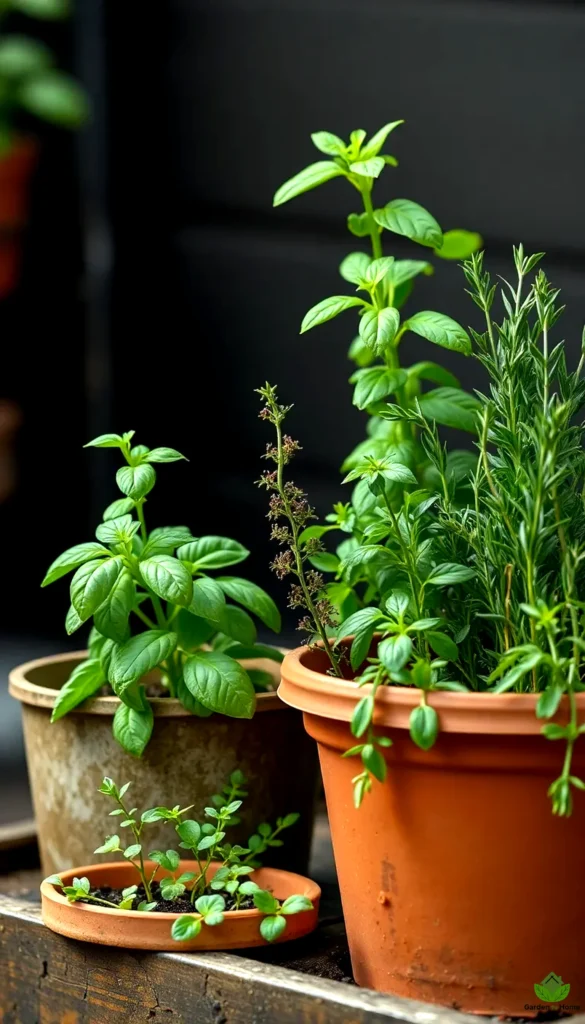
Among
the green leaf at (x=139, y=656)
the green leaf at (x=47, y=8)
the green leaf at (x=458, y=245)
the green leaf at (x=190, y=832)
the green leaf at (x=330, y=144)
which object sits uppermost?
the green leaf at (x=47, y=8)

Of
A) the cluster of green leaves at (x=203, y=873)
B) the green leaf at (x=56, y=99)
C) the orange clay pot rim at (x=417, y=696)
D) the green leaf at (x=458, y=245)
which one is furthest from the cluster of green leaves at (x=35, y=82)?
the orange clay pot rim at (x=417, y=696)

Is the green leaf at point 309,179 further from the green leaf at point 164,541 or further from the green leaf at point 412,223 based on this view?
the green leaf at point 164,541

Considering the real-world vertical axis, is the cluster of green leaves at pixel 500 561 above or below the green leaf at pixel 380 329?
below

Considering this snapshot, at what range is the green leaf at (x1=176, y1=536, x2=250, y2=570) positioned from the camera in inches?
53.2

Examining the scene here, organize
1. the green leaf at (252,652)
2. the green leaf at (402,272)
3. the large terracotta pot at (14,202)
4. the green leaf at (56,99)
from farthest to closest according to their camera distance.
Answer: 1. the large terracotta pot at (14,202)
2. the green leaf at (56,99)
3. the green leaf at (252,652)
4. the green leaf at (402,272)

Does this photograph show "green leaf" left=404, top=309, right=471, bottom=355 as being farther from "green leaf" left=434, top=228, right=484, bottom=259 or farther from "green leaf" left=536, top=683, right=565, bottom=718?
"green leaf" left=536, top=683, right=565, bottom=718

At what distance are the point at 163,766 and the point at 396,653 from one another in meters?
0.36

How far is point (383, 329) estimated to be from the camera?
1210 mm

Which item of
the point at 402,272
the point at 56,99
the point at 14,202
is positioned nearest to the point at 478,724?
the point at 402,272

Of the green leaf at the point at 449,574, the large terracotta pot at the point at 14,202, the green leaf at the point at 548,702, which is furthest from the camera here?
the large terracotta pot at the point at 14,202

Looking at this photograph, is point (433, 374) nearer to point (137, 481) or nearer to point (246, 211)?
point (137, 481)

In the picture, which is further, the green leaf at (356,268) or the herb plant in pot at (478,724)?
the green leaf at (356,268)

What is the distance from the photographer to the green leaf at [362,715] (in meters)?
1.04

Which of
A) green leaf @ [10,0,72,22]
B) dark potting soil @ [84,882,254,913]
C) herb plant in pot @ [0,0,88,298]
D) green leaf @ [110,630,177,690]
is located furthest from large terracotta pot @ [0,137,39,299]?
dark potting soil @ [84,882,254,913]
